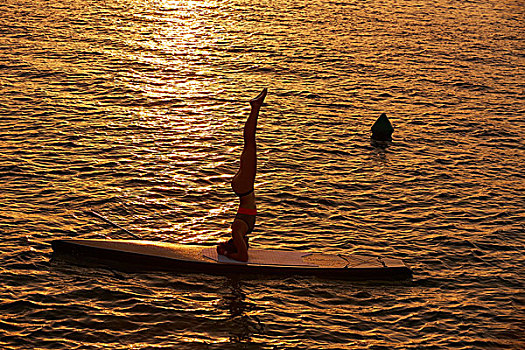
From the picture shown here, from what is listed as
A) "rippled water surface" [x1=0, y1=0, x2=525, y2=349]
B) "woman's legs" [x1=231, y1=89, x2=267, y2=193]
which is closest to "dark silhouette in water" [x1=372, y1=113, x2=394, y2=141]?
"rippled water surface" [x1=0, y1=0, x2=525, y2=349]

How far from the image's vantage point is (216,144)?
25.5m

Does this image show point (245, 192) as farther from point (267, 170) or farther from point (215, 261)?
point (267, 170)

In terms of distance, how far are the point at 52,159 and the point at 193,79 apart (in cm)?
953

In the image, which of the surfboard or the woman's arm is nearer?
the woman's arm

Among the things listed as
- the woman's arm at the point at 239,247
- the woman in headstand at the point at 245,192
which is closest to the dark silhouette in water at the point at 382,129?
the woman in headstand at the point at 245,192

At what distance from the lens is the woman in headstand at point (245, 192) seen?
55.3 ft

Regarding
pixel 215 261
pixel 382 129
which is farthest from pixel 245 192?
pixel 382 129

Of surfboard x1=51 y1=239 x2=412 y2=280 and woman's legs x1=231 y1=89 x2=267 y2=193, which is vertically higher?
woman's legs x1=231 y1=89 x2=267 y2=193

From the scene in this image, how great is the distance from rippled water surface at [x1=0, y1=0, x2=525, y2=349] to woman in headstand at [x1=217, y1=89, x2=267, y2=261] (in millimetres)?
740

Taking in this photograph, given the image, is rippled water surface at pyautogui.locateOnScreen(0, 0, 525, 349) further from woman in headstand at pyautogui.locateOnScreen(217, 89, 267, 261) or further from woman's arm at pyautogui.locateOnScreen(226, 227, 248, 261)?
woman in headstand at pyautogui.locateOnScreen(217, 89, 267, 261)

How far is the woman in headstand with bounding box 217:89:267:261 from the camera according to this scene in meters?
16.8

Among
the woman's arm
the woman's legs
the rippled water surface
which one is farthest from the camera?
the woman's arm

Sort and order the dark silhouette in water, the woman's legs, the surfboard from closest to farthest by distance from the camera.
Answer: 1. the woman's legs
2. the surfboard
3. the dark silhouette in water

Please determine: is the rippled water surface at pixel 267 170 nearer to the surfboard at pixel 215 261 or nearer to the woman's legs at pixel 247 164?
the surfboard at pixel 215 261
